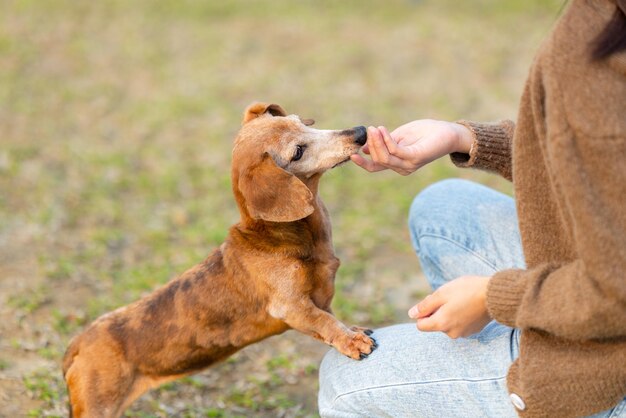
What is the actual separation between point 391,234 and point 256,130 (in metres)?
2.55

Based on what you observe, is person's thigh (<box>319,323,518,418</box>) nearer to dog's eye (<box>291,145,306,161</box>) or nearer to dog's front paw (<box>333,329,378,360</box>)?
dog's front paw (<box>333,329,378,360</box>)

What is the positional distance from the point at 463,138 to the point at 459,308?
86cm

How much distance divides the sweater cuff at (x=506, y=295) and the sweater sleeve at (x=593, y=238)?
0.13m

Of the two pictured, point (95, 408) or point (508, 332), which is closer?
point (508, 332)

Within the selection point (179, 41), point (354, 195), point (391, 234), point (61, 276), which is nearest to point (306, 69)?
point (179, 41)

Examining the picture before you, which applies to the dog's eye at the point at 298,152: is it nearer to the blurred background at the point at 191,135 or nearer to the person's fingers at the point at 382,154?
the person's fingers at the point at 382,154

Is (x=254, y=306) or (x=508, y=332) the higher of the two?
(x=508, y=332)

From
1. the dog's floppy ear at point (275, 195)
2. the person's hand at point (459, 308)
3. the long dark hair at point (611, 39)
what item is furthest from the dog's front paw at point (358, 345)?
the long dark hair at point (611, 39)

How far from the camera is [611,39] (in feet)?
6.52

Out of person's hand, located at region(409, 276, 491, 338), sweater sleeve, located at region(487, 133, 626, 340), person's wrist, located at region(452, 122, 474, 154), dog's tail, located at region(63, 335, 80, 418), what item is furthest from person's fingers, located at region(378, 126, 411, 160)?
dog's tail, located at region(63, 335, 80, 418)

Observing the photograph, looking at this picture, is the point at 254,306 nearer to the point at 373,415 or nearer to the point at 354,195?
the point at 373,415

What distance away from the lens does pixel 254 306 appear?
3152 millimetres

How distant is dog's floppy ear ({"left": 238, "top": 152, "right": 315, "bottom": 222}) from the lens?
9.67 ft

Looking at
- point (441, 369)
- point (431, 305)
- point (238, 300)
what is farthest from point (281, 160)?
point (441, 369)
